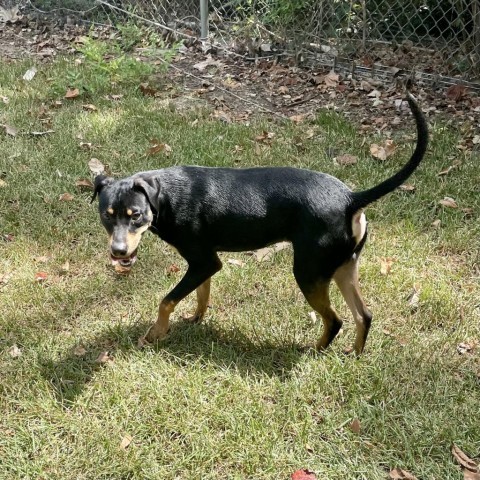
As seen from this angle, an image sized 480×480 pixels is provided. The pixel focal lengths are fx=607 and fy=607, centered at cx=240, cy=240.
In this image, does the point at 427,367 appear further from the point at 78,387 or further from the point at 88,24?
the point at 88,24

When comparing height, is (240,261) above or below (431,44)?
below

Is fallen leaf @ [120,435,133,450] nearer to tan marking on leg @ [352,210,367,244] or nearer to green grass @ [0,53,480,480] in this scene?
green grass @ [0,53,480,480]

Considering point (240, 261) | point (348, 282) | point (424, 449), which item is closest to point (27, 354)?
point (240, 261)

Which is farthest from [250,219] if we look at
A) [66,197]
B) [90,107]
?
[90,107]

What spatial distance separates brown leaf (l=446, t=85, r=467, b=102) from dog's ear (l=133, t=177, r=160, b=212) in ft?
13.8

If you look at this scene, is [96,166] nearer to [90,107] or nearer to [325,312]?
[90,107]

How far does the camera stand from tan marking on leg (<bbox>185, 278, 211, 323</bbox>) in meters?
3.55

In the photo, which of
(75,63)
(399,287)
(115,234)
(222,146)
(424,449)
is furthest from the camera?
(75,63)

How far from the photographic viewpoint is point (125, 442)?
286 cm

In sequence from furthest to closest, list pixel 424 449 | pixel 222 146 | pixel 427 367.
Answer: pixel 222 146
pixel 427 367
pixel 424 449

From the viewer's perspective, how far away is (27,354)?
339 centimetres

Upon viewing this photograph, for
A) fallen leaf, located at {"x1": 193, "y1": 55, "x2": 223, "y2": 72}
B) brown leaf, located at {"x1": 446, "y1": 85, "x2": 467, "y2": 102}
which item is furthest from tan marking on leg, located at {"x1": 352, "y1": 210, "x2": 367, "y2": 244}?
fallen leaf, located at {"x1": 193, "y1": 55, "x2": 223, "y2": 72}

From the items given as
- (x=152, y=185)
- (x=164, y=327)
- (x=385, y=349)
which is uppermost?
(x=152, y=185)

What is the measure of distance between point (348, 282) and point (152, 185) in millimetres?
1156
